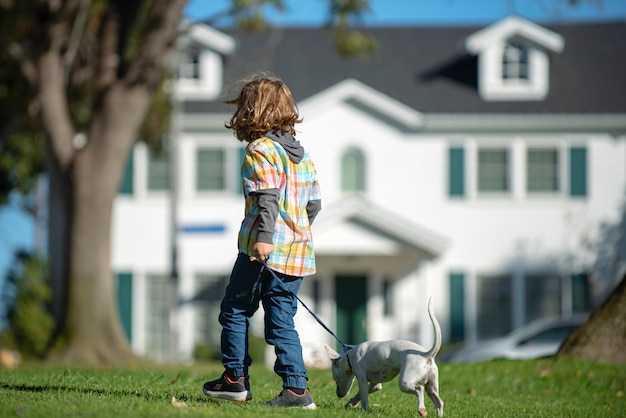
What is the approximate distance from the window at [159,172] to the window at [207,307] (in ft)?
7.69

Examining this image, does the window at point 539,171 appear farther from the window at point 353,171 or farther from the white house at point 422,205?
the window at point 353,171

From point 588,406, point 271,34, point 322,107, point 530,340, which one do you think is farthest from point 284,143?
point 271,34

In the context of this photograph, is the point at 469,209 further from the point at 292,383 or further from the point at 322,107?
the point at 292,383

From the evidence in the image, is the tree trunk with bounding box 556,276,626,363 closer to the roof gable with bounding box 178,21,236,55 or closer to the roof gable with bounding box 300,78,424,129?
the roof gable with bounding box 300,78,424,129

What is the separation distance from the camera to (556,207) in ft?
88.1

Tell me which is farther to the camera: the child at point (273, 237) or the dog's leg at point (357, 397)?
the dog's leg at point (357, 397)

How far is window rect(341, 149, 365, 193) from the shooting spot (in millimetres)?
26953

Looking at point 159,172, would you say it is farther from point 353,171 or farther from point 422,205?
point 422,205

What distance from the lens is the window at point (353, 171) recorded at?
27.0 metres

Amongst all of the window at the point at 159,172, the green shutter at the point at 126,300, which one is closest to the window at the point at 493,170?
the window at the point at 159,172

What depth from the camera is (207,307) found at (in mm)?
27188

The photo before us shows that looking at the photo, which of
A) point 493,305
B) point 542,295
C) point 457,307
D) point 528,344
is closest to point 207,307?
point 457,307

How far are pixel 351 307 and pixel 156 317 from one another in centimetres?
469

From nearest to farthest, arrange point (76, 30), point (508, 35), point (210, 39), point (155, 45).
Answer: point (155, 45), point (76, 30), point (508, 35), point (210, 39)
